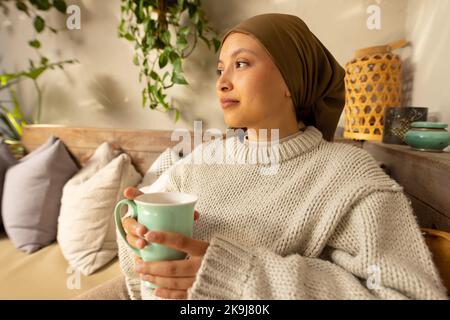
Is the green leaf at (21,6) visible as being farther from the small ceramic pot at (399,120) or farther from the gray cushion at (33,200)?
the small ceramic pot at (399,120)

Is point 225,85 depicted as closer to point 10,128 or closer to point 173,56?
point 173,56

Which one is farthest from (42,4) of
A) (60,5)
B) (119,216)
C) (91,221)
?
(119,216)

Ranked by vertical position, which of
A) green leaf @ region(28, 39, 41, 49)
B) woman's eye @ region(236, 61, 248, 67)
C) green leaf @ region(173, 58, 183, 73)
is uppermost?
green leaf @ region(28, 39, 41, 49)

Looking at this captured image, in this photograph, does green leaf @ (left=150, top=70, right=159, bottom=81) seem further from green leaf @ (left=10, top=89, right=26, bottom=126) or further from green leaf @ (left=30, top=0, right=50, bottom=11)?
green leaf @ (left=10, top=89, right=26, bottom=126)

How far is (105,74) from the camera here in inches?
68.8

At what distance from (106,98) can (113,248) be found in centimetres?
83

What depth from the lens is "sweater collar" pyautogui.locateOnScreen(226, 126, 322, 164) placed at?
0.80 m

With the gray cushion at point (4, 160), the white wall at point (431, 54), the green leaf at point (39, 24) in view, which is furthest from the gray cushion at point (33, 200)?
the white wall at point (431, 54)

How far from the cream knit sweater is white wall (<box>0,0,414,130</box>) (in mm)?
828

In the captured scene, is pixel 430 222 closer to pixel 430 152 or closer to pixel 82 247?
pixel 430 152

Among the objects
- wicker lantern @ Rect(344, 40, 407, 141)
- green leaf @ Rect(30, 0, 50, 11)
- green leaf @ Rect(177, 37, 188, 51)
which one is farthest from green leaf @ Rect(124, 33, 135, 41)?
wicker lantern @ Rect(344, 40, 407, 141)

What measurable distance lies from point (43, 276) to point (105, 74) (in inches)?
41.3

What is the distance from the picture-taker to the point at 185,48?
61.8 inches

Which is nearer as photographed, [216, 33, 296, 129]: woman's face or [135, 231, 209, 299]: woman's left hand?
[135, 231, 209, 299]: woman's left hand
